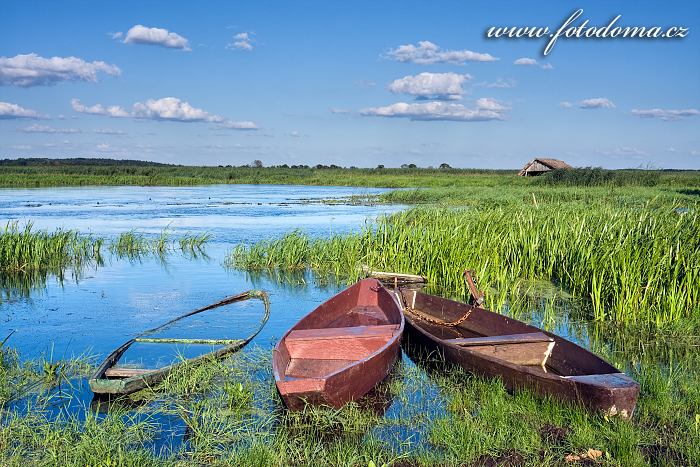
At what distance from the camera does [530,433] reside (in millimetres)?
5266

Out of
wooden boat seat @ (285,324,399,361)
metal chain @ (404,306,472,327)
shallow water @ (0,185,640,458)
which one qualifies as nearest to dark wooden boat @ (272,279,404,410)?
wooden boat seat @ (285,324,399,361)

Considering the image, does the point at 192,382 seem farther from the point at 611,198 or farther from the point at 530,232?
the point at 611,198

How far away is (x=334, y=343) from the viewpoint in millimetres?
7328

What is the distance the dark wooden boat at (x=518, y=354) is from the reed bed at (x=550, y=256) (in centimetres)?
137

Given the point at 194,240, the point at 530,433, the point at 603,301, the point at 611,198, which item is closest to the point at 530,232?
the point at 603,301

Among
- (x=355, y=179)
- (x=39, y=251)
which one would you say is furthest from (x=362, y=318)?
(x=355, y=179)

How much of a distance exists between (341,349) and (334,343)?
0.11 meters

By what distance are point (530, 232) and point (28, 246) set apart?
1150 cm

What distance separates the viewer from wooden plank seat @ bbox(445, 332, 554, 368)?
279 inches

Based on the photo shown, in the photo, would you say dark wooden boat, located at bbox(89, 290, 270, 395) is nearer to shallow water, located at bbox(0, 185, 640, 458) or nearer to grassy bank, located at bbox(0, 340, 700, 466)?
grassy bank, located at bbox(0, 340, 700, 466)

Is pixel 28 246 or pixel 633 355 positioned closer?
pixel 633 355

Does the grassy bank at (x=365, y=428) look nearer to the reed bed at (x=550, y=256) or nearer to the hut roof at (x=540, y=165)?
the reed bed at (x=550, y=256)

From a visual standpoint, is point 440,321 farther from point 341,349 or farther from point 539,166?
point 539,166

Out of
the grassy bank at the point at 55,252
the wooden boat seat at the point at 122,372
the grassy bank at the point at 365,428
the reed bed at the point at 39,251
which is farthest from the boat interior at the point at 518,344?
the reed bed at the point at 39,251
